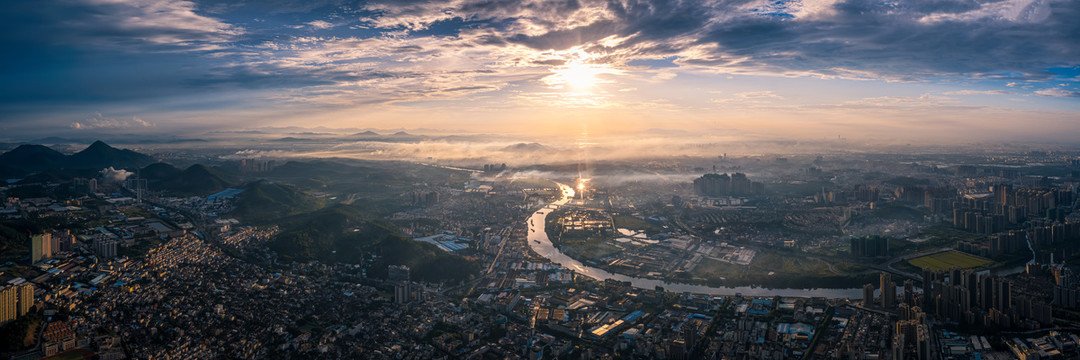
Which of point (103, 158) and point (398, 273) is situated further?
point (103, 158)

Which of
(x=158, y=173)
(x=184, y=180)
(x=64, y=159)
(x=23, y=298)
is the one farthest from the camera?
(x=64, y=159)

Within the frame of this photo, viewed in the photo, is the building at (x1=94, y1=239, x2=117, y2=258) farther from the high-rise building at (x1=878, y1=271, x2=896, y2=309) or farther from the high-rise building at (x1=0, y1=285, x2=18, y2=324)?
the high-rise building at (x1=878, y1=271, x2=896, y2=309)

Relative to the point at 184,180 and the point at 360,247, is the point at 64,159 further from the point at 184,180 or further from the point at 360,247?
the point at 360,247

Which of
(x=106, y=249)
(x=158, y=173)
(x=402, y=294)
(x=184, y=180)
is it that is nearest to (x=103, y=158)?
(x=158, y=173)

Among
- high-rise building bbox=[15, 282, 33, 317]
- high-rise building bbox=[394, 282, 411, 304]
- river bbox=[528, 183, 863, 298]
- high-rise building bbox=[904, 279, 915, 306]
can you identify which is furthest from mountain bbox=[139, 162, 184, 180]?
high-rise building bbox=[904, 279, 915, 306]

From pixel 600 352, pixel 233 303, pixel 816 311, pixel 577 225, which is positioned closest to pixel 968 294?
pixel 816 311

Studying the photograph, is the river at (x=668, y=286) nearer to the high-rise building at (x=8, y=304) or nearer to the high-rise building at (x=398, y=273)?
the high-rise building at (x=398, y=273)

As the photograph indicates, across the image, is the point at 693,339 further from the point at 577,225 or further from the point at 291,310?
the point at 577,225
